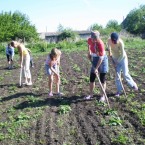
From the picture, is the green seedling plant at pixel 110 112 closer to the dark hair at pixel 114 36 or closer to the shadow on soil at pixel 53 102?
the shadow on soil at pixel 53 102

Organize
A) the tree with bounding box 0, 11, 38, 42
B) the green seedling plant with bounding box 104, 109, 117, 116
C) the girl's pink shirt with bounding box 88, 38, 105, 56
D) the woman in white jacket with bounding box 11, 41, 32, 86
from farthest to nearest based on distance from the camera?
the tree with bounding box 0, 11, 38, 42, the woman in white jacket with bounding box 11, 41, 32, 86, the girl's pink shirt with bounding box 88, 38, 105, 56, the green seedling plant with bounding box 104, 109, 117, 116

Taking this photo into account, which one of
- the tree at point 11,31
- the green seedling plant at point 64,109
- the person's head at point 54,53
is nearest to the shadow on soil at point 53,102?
the green seedling plant at point 64,109

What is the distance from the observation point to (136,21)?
65438mm

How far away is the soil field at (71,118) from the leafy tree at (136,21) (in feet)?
177

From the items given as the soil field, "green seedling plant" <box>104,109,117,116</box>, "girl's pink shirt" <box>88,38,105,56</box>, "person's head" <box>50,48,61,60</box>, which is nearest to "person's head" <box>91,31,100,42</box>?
"girl's pink shirt" <box>88,38,105,56</box>

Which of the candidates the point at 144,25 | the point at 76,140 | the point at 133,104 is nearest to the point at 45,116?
the point at 76,140

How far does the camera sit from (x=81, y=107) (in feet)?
26.4

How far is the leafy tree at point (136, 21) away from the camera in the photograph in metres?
62.8

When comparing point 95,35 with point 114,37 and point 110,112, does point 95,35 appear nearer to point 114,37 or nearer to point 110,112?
point 114,37

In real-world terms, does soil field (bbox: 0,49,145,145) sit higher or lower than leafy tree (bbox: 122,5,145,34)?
lower

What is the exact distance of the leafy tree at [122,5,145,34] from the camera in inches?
2472

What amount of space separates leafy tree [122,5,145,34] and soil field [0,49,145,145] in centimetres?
Result: 5386

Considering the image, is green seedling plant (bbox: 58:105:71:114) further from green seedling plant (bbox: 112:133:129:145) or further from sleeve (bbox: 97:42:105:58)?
green seedling plant (bbox: 112:133:129:145)

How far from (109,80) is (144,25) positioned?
174 ft
